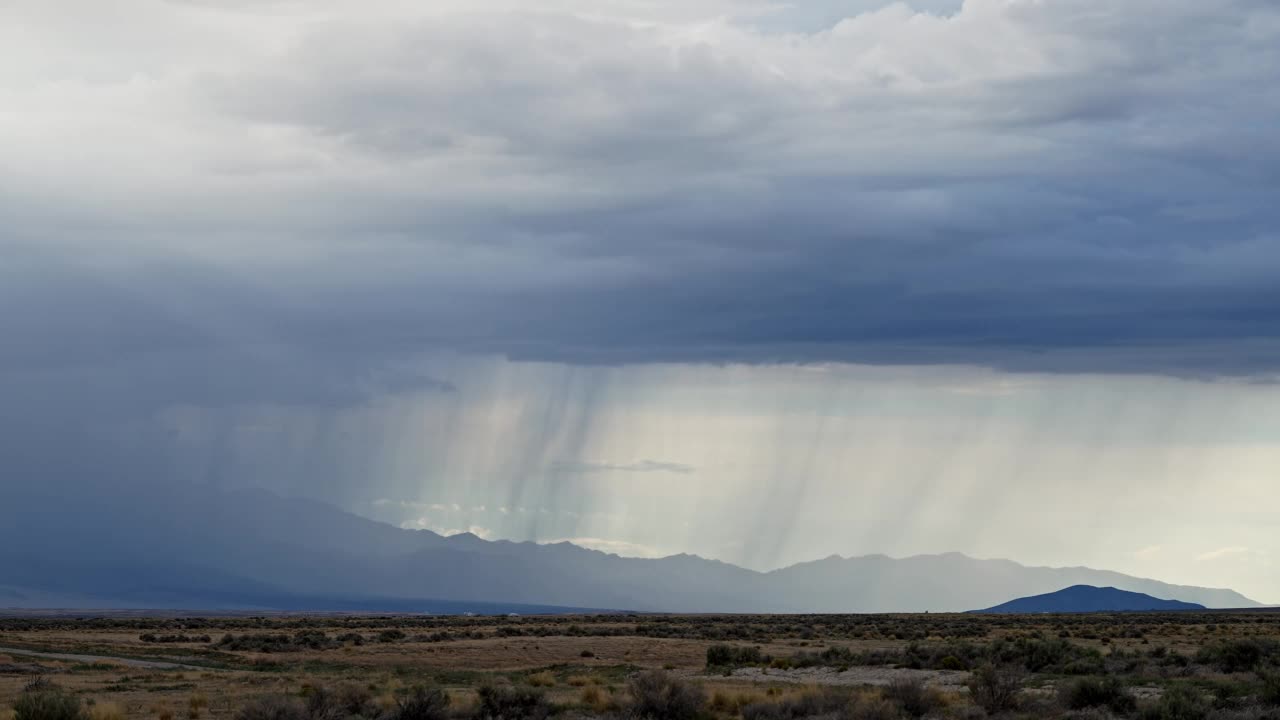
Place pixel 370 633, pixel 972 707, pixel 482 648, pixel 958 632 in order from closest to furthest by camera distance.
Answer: pixel 972 707 < pixel 482 648 < pixel 958 632 < pixel 370 633

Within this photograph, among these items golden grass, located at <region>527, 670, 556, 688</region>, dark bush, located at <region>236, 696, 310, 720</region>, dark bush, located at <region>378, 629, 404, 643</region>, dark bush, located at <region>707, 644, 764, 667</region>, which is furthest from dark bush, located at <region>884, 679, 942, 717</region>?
dark bush, located at <region>378, 629, 404, 643</region>

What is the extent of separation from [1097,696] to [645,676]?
1263 cm

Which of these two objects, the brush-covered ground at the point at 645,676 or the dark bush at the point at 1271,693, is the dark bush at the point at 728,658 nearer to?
the brush-covered ground at the point at 645,676

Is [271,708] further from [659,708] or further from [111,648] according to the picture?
[111,648]

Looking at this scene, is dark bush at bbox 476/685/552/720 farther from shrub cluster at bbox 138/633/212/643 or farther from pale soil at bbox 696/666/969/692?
shrub cluster at bbox 138/633/212/643

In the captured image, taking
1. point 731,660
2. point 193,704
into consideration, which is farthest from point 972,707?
point 731,660

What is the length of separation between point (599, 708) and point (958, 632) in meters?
64.0

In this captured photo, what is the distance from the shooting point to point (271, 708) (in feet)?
103

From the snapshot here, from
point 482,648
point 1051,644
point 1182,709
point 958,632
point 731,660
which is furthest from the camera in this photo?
point 958,632

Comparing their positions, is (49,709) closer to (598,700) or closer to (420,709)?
(420,709)

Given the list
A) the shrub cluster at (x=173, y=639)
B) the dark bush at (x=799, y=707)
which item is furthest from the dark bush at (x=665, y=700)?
the shrub cluster at (x=173, y=639)

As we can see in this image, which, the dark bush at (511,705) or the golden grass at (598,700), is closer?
the dark bush at (511,705)

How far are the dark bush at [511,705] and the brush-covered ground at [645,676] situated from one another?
0.21 ft

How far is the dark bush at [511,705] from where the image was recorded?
33938 millimetres
